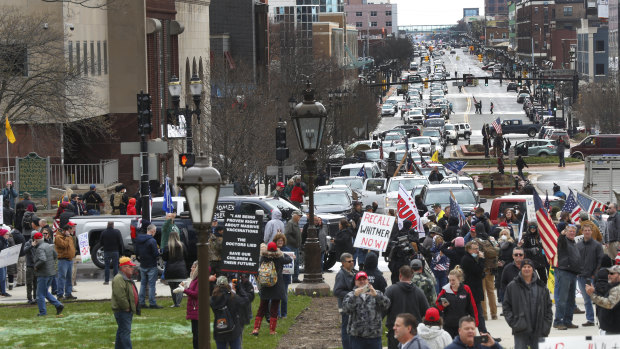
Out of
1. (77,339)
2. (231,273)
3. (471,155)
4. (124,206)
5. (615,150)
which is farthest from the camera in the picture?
(471,155)

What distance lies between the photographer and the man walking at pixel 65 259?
22531 mm

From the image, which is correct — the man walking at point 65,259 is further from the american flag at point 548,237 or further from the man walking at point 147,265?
the american flag at point 548,237

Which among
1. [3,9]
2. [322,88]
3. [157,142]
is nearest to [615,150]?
[322,88]

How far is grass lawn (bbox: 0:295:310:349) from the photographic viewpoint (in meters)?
17.7

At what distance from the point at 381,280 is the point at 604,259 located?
14.8 ft

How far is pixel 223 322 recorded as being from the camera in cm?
1515

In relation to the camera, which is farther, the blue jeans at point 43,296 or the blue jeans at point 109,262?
the blue jeans at point 109,262

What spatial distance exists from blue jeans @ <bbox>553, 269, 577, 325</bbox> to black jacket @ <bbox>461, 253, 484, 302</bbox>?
4.34 ft

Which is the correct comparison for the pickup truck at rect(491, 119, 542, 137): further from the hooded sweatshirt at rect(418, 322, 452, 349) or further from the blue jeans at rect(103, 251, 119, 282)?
the hooded sweatshirt at rect(418, 322, 452, 349)

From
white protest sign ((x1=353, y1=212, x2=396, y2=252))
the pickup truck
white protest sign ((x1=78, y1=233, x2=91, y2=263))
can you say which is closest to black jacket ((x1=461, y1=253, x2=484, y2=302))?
white protest sign ((x1=353, y1=212, x2=396, y2=252))

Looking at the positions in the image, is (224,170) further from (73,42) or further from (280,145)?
(73,42)

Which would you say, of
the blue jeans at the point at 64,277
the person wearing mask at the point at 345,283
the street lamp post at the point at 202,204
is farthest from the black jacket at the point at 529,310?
the blue jeans at the point at 64,277

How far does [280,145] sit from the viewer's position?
131ft

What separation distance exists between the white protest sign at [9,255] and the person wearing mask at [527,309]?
11.7 metres
